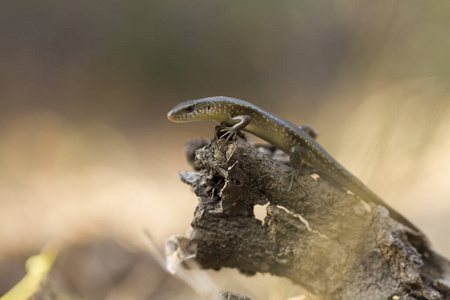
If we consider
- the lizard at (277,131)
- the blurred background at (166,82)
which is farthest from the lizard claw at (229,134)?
the blurred background at (166,82)

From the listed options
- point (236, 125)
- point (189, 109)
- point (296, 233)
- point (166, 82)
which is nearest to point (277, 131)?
point (236, 125)

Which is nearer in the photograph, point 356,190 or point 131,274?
point 356,190

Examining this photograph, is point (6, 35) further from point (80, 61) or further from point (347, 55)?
point (347, 55)

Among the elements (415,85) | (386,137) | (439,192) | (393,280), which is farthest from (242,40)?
(393,280)

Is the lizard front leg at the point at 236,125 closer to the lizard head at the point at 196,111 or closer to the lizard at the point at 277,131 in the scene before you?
the lizard at the point at 277,131

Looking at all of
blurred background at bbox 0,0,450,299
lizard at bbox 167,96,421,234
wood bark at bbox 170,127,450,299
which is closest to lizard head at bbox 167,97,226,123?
lizard at bbox 167,96,421,234

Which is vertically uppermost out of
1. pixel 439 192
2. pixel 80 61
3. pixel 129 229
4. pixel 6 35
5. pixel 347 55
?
pixel 347 55

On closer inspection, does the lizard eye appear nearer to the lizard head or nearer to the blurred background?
the lizard head
